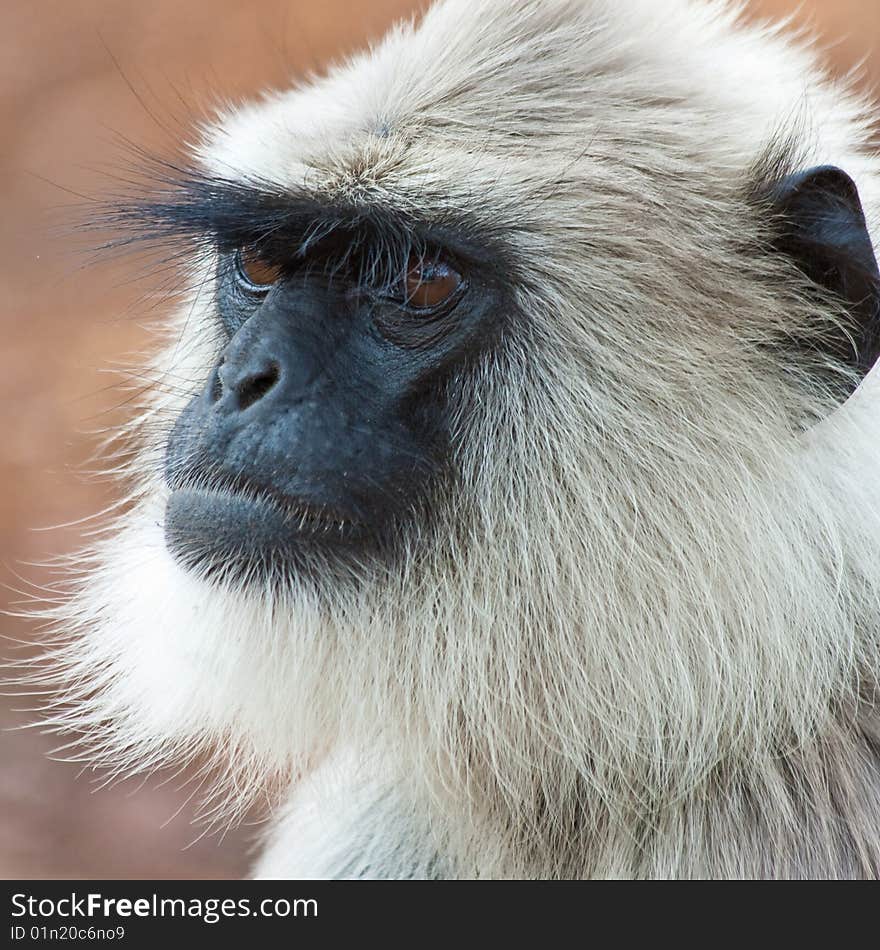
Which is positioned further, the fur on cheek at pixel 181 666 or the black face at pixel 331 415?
the fur on cheek at pixel 181 666

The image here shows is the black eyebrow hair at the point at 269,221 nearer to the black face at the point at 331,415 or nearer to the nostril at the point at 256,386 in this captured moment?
the black face at the point at 331,415

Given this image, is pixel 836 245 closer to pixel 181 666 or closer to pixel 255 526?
pixel 255 526

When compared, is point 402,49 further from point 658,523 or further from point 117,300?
point 117,300

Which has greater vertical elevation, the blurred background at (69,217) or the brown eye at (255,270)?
the brown eye at (255,270)

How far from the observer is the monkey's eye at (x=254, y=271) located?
2.63m

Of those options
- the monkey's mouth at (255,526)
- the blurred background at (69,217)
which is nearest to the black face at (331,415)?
the monkey's mouth at (255,526)

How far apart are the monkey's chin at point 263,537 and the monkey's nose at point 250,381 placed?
0.53 ft

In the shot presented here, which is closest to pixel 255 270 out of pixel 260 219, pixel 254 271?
pixel 254 271

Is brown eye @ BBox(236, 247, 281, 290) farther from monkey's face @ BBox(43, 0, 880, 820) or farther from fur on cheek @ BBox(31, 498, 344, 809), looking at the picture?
fur on cheek @ BBox(31, 498, 344, 809)

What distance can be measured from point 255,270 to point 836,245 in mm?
1093

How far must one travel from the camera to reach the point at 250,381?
2.32 meters

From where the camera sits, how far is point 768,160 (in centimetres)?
244
